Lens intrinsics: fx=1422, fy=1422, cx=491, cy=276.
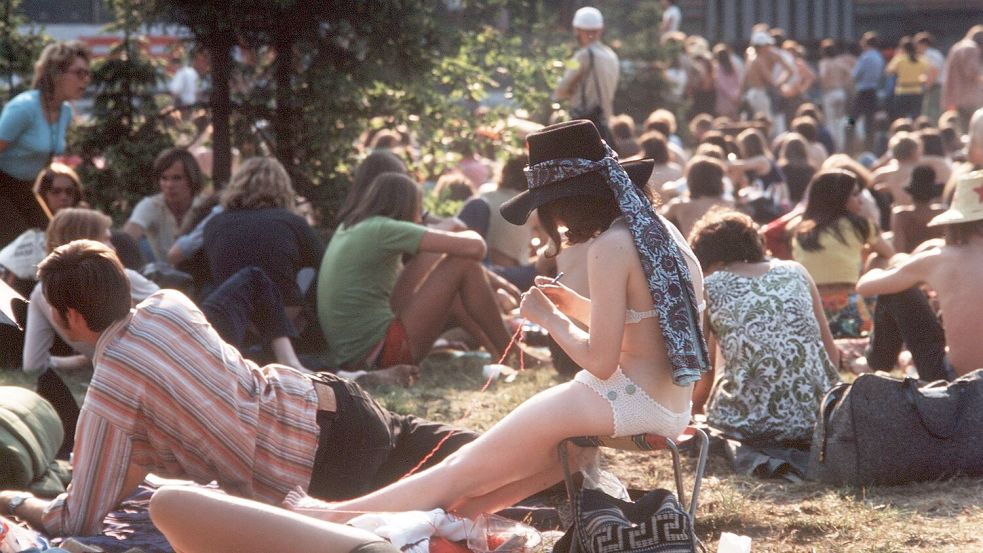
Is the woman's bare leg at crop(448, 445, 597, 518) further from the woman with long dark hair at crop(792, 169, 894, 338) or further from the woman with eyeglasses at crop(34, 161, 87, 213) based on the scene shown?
the woman with eyeglasses at crop(34, 161, 87, 213)

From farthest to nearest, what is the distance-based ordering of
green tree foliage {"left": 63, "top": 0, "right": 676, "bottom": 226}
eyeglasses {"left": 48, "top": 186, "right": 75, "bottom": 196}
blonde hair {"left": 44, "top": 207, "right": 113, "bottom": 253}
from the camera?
1. green tree foliage {"left": 63, "top": 0, "right": 676, "bottom": 226}
2. eyeglasses {"left": 48, "top": 186, "right": 75, "bottom": 196}
3. blonde hair {"left": 44, "top": 207, "right": 113, "bottom": 253}

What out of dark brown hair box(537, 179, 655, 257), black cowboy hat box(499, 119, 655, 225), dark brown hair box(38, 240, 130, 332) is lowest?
dark brown hair box(38, 240, 130, 332)

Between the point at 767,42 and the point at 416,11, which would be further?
the point at 767,42

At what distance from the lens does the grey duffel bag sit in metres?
4.98

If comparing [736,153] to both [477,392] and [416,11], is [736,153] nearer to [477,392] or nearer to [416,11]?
[416,11]

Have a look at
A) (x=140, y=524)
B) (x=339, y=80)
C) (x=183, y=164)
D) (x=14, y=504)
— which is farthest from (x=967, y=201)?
(x=183, y=164)

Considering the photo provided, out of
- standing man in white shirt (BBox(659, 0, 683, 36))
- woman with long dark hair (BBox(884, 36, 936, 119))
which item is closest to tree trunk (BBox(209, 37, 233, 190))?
standing man in white shirt (BBox(659, 0, 683, 36))

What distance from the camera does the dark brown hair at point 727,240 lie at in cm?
553

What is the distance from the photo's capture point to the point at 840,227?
752 centimetres

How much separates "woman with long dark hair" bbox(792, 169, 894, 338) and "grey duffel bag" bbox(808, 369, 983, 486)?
2.47m

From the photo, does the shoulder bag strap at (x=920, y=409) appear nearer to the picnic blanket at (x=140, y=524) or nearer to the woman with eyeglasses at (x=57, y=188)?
the picnic blanket at (x=140, y=524)

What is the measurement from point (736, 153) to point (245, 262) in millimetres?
6077

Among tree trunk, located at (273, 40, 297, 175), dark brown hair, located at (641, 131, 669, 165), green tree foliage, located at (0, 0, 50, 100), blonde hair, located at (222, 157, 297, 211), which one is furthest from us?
green tree foliage, located at (0, 0, 50, 100)

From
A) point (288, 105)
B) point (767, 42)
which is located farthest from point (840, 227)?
point (767, 42)
